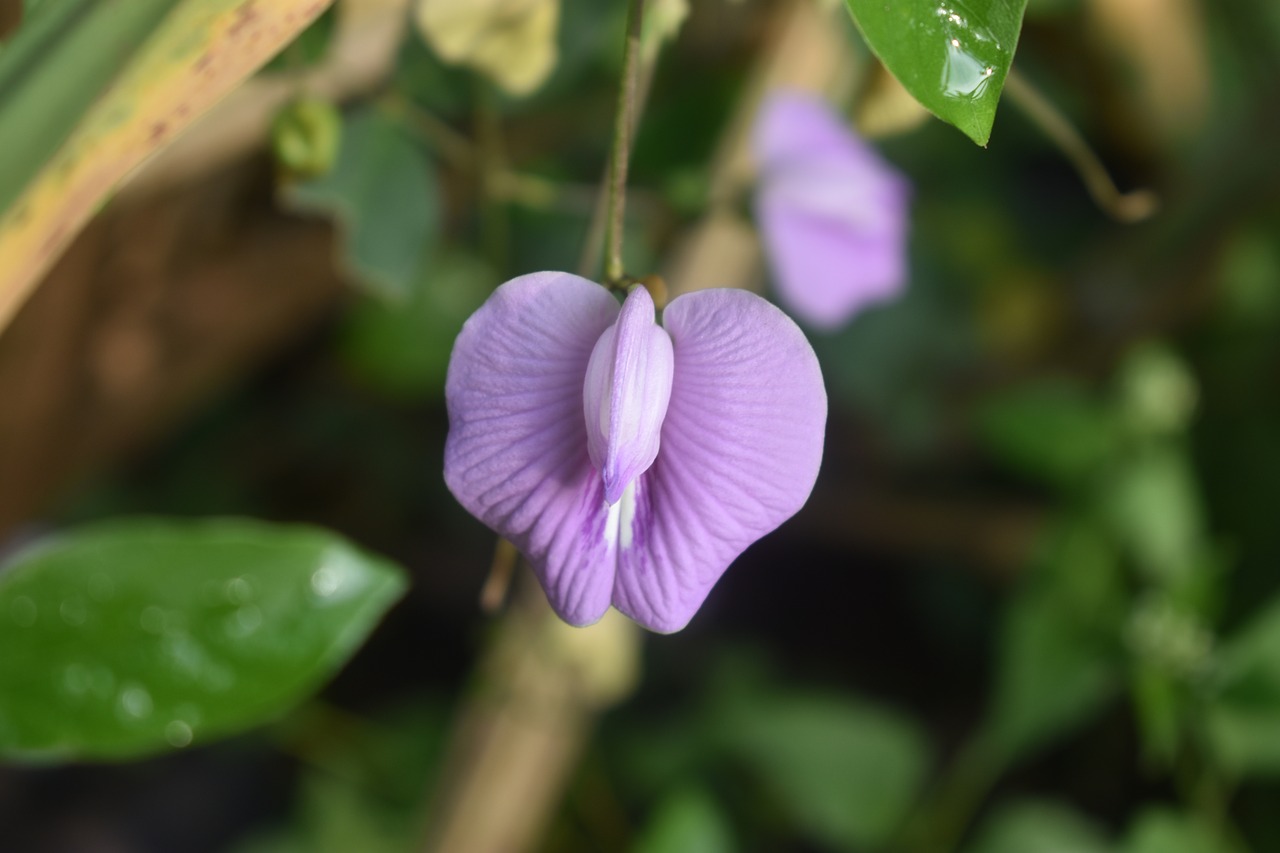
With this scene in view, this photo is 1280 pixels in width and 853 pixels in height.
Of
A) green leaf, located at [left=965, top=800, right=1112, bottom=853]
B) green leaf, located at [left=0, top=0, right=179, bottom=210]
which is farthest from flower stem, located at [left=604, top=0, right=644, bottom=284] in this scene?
green leaf, located at [left=965, top=800, right=1112, bottom=853]

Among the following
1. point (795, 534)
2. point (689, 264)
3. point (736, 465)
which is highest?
point (736, 465)

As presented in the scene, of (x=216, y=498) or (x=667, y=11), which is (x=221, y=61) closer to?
(x=667, y=11)

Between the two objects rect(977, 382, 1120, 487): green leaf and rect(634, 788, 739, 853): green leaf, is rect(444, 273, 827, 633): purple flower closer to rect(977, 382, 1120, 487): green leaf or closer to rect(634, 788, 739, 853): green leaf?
rect(634, 788, 739, 853): green leaf

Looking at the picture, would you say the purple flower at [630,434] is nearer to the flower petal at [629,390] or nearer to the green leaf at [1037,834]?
the flower petal at [629,390]

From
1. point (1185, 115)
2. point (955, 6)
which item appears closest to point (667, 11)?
point (955, 6)

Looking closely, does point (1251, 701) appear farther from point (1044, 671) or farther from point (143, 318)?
point (143, 318)

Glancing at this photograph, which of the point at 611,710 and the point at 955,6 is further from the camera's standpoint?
the point at 611,710
